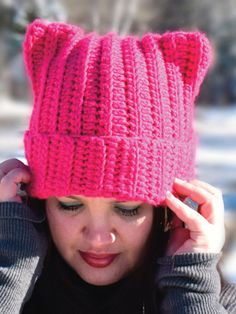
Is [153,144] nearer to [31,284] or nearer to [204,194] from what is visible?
[204,194]

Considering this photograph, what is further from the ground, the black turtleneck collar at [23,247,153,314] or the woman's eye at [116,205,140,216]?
the woman's eye at [116,205,140,216]

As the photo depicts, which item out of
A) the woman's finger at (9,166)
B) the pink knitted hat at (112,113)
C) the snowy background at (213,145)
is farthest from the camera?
the snowy background at (213,145)

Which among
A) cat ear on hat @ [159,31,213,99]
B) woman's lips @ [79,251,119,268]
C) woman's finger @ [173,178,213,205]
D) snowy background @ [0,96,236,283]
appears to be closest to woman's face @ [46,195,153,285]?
woman's lips @ [79,251,119,268]

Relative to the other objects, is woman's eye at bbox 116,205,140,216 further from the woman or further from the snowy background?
the snowy background

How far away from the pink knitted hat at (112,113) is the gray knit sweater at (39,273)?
0.36 feet

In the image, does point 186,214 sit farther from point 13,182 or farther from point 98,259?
point 13,182

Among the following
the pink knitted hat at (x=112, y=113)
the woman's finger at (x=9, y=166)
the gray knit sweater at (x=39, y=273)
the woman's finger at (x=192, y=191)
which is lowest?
the gray knit sweater at (x=39, y=273)

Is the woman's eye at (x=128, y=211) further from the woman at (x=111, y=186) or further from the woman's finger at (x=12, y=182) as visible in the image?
the woman's finger at (x=12, y=182)

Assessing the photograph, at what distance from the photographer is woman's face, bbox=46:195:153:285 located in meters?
1.59

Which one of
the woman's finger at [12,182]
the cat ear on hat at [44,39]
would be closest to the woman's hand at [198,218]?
the woman's finger at [12,182]

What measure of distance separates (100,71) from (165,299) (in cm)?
64

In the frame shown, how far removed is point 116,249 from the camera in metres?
1.64

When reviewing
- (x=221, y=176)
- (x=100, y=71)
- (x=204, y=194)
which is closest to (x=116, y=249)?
(x=204, y=194)

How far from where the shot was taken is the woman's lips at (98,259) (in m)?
1.64
